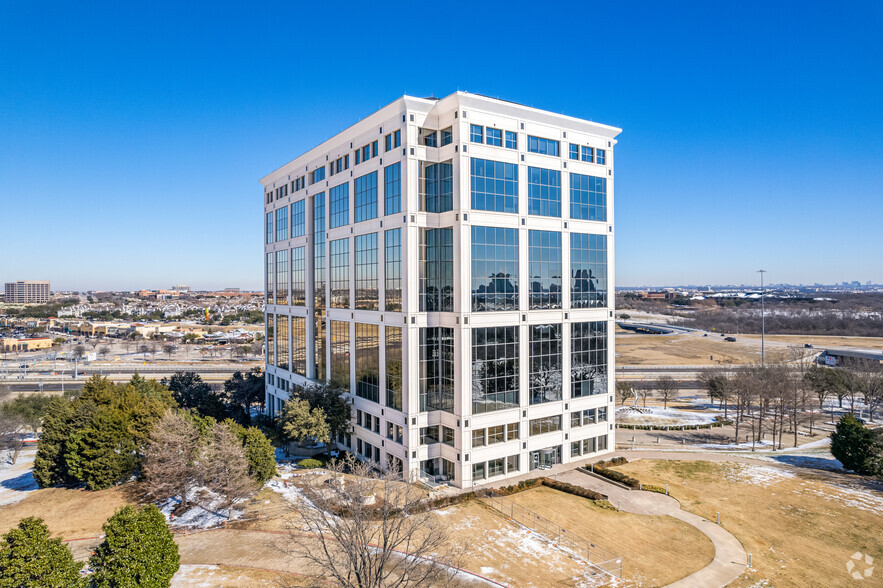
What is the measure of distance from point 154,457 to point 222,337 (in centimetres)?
16556

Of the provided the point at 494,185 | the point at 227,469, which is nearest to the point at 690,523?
the point at 494,185

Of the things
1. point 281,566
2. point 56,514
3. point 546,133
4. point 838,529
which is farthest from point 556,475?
point 56,514

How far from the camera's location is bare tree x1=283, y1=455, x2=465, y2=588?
21.8m

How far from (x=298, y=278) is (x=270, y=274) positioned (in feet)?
35.7

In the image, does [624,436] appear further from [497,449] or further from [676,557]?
[676,557]

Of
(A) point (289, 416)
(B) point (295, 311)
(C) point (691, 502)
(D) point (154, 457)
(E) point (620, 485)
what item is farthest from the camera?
(B) point (295, 311)

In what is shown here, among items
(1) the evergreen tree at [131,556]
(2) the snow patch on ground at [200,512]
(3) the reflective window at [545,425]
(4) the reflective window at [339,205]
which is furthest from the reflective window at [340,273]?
(1) the evergreen tree at [131,556]

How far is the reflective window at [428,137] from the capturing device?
141ft

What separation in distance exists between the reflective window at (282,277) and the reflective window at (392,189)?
1061 inches

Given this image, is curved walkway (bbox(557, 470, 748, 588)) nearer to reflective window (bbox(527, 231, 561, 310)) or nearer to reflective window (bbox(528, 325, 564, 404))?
reflective window (bbox(528, 325, 564, 404))

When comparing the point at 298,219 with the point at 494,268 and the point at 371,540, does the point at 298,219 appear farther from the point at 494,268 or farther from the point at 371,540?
the point at 371,540

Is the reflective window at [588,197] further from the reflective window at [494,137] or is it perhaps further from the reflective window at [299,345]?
the reflective window at [299,345]

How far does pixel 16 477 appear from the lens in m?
46.8

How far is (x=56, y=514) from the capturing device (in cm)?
3588
